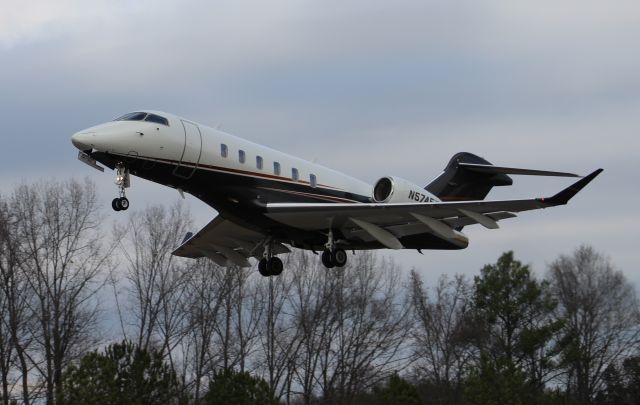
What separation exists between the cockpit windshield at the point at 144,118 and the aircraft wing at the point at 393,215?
10.1 feet

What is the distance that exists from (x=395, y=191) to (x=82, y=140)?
296 inches

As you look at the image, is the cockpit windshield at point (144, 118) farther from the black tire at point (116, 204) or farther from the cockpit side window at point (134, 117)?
the black tire at point (116, 204)

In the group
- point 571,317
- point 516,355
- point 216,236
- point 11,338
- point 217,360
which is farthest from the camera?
point 571,317

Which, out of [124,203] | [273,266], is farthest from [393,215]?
[124,203]

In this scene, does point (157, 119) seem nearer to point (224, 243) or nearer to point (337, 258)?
point (337, 258)

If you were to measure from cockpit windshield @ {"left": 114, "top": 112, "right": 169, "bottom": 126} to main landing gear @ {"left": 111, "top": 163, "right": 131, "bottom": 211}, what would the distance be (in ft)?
3.51

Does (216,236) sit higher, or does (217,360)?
(217,360)

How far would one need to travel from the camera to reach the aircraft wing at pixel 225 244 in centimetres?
2739

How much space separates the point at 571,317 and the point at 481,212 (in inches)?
Result: 1586

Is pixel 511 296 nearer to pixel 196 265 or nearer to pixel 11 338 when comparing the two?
pixel 196 265

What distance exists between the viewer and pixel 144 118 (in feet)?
74.2

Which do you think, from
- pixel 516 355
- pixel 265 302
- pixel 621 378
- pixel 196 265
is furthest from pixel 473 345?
pixel 196 265

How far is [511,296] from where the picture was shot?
58812 mm

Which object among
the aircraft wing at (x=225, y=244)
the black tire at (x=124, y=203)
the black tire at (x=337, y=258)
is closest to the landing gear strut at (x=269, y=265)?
the aircraft wing at (x=225, y=244)
